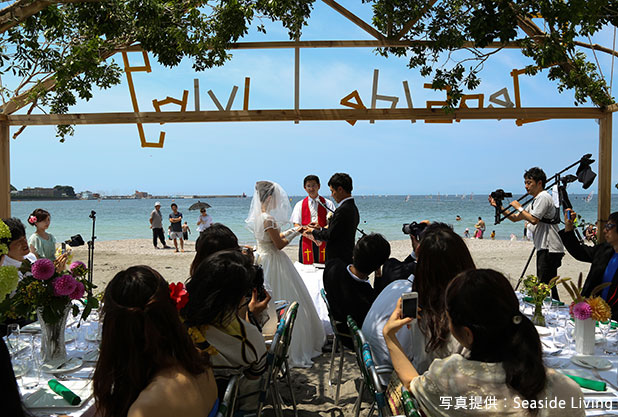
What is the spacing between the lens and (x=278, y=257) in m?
4.55

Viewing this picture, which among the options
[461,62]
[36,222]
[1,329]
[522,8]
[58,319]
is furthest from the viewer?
[36,222]

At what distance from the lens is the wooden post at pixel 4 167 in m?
5.11

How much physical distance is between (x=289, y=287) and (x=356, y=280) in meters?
1.50

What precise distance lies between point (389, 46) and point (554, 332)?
3428 millimetres

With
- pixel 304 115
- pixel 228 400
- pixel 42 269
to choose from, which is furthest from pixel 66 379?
pixel 304 115

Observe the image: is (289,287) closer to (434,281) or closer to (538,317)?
(538,317)

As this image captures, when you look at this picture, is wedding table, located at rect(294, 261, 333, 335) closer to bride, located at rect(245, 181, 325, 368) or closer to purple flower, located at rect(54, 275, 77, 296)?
bride, located at rect(245, 181, 325, 368)

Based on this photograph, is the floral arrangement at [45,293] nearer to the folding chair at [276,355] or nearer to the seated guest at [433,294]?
the folding chair at [276,355]

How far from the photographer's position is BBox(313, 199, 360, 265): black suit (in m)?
4.56

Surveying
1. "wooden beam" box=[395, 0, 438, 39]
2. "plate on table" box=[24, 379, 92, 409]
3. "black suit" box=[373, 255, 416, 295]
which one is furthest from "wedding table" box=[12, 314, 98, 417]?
"wooden beam" box=[395, 0, 438, 39]

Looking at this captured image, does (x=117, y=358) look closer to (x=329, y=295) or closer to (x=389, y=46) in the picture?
(x=329, y=295)

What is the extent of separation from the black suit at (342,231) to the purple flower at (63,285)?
2666 millimetres

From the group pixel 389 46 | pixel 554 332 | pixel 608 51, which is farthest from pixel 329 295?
pixel 608 51

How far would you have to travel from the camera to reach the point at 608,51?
16.3ft
